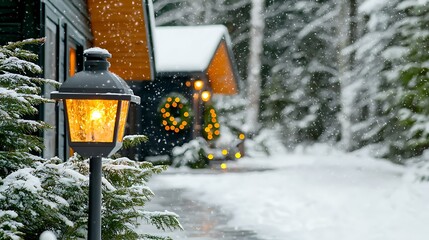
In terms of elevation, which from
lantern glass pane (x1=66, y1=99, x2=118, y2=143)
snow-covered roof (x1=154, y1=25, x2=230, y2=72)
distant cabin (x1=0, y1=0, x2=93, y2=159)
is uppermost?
snow-covered roof (x1=154, y1=25, x2=230, y2=72)

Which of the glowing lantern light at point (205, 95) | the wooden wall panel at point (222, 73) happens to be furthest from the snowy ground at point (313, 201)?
the wooden wall panel at point (222, 73)

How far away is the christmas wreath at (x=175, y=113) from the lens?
2342cm

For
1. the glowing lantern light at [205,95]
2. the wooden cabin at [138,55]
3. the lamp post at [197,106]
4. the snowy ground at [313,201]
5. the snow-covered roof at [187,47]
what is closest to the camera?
the wooden cabin at [138,55]

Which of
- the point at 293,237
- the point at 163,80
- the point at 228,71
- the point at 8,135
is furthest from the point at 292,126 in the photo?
the point at 8,135

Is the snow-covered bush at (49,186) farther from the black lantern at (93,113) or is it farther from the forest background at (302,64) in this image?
the forest background at (302,64)

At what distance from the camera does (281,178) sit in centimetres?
1992

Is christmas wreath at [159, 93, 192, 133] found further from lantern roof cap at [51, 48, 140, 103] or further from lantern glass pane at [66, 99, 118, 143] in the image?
lantern glass pane at [66, 99, 118, 143]

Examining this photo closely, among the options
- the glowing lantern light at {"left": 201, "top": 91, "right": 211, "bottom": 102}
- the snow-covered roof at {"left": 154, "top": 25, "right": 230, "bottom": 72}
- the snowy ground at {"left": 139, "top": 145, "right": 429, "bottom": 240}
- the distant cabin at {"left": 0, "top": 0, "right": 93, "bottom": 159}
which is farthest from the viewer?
the glowing lantern light at {"left": 201, "top": 91, "right": 211, "bottom": 102}

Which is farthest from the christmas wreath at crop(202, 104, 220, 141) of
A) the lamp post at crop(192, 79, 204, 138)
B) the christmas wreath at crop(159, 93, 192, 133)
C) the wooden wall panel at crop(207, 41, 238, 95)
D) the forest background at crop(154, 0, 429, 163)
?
the forest background at crop(154, 0, 429, 163)

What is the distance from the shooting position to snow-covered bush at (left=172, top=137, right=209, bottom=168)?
2267cm

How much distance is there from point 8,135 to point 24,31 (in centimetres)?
401

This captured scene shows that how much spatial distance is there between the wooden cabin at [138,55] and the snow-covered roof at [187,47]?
29 millimetres

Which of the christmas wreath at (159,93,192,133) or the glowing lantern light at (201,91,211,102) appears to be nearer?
the christmas wreath at (159,93,192,133)

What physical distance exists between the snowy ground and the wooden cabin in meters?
2.13
